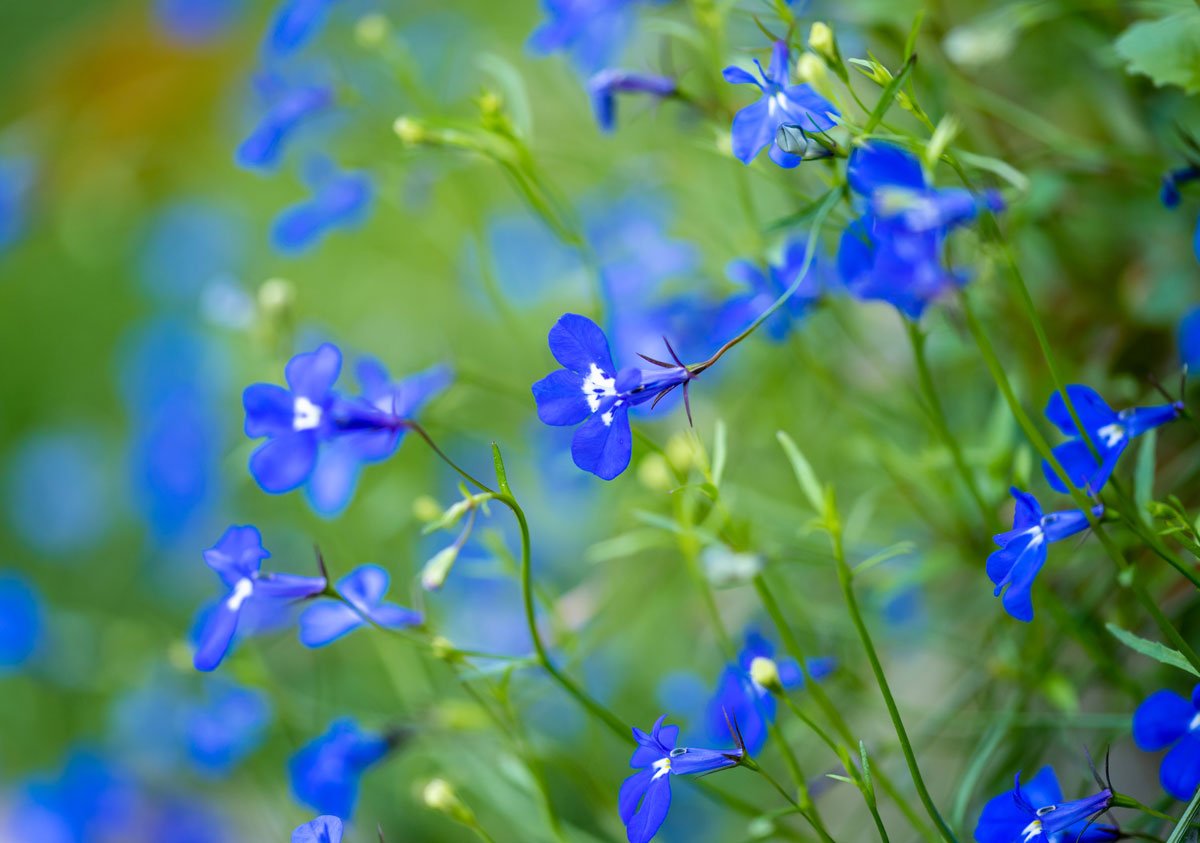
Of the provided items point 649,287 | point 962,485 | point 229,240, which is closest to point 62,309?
point 229,240

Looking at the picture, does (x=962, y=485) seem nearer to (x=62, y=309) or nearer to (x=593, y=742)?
(x=593, y=742)

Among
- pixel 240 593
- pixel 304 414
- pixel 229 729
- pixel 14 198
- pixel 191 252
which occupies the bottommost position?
pixel 191 252

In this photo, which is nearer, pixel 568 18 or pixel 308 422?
pixel 308 422

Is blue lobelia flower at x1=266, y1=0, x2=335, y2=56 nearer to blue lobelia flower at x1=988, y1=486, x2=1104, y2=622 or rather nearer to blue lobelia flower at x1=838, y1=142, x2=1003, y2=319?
blue lobelia flower at x1=838, y1=142, x2=1003, y2=319

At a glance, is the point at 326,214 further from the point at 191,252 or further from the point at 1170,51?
the point at 191,252

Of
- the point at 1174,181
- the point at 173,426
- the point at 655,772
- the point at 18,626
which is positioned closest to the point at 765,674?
the point at 655,772

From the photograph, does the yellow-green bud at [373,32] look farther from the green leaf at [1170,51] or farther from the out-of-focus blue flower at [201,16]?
the out-of-focus blue flower at [201,16]

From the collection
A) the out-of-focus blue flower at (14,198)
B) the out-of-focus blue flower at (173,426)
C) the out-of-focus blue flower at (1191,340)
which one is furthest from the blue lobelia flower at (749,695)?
the out-of-focus blue flower at (14,198)
